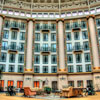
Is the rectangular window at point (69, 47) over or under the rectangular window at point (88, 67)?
over

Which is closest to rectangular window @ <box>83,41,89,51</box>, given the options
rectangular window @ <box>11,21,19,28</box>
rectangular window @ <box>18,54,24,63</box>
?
rectangular window @ <box>18,54,24,63</box>

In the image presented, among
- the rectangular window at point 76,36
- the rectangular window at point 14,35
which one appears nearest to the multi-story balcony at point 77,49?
the rectangular window at point 76,36

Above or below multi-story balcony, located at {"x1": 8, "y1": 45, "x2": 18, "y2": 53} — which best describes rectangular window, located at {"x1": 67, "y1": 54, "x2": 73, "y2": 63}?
below

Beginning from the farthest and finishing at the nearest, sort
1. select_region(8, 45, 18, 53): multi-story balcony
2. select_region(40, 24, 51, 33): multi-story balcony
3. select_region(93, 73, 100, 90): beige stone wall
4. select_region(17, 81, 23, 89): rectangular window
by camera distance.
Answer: select_region(40, 24, 51, 33): multi-story balcony < select_region(8, 45, 18, 53): multi-story balcony < select_region(17, 81, 23, 89): rectangular window < select_region(93, 73, 100, 90): beige stone wall

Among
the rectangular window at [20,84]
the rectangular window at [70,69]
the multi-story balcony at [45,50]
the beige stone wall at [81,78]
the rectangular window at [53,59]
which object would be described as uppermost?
the multi-story balcony at [45,50]

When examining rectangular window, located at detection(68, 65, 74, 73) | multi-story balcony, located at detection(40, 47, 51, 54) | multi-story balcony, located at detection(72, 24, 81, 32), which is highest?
multi-story balcony, located at detection(72, 24, 81, 32)

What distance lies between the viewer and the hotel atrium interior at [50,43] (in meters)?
33.8

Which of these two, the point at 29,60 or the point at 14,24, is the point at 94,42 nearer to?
the point at 29,60

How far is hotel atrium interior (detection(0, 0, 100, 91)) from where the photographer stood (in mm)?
33750

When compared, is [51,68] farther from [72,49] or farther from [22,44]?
[22,44]

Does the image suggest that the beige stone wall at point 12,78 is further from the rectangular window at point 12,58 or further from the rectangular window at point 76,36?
the rectangular window at point 76,36

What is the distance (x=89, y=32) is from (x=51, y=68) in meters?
14.1

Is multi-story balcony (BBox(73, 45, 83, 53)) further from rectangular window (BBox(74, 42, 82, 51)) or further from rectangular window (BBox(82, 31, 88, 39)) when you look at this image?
rectangular window (BBox(82, 31, 88, 39))

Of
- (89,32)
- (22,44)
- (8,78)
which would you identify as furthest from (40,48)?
(89,32)
